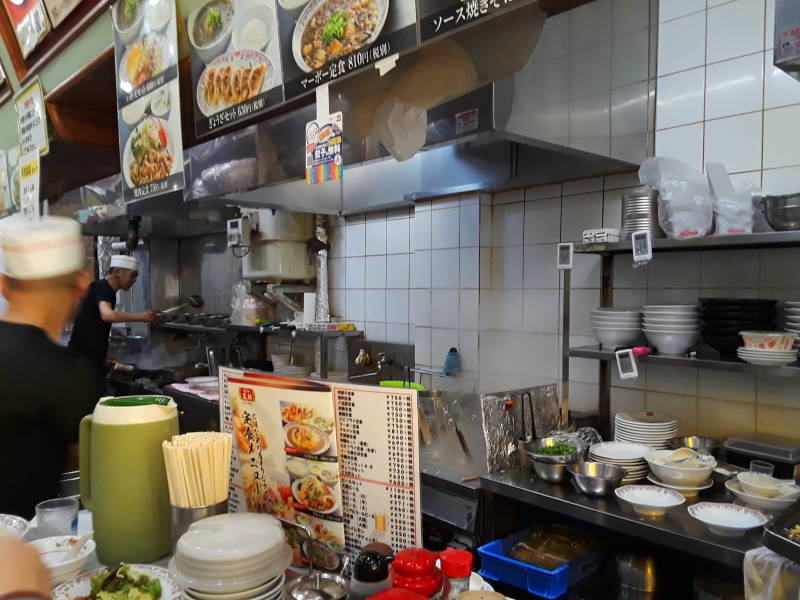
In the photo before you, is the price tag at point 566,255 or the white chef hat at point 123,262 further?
the white chef hat at point 123,262

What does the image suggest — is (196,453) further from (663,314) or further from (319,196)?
(319,196)

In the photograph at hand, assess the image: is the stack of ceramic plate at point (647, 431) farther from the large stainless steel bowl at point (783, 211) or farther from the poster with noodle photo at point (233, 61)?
the poster with noodle photo at point (233, 61)

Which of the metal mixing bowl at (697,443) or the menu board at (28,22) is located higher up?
the menu board at (28,22)

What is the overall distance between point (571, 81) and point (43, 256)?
182 cm

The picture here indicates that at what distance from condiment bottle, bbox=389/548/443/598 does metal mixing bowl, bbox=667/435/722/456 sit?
5.53 ft

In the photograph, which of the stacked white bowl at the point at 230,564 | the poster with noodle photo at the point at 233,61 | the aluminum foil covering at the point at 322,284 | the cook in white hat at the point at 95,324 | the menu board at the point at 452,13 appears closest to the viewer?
the stacked white bowl at the point at 230,564

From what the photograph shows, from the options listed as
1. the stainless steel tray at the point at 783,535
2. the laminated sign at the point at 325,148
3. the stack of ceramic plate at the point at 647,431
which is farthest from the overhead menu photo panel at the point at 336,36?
the stack of ceramic plate at the point at 647,431

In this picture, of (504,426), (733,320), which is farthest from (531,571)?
(733,320)

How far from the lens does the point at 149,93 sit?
1.80 m

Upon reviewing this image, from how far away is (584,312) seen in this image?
9.07ft

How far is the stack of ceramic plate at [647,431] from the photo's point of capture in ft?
7.30

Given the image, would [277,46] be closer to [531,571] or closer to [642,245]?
[642,245]

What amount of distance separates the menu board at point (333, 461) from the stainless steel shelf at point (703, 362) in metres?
1.42

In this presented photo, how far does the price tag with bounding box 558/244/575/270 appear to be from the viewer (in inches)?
90.3
